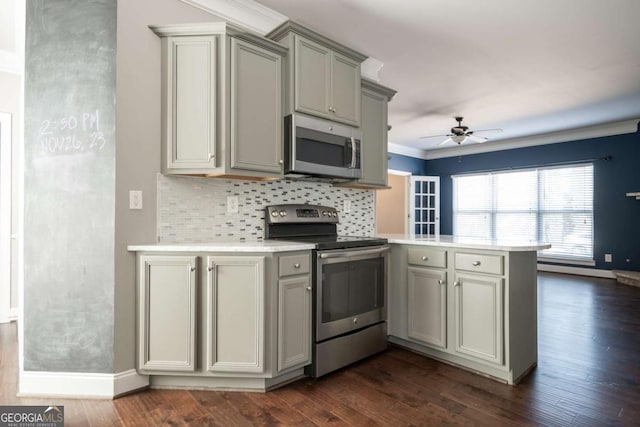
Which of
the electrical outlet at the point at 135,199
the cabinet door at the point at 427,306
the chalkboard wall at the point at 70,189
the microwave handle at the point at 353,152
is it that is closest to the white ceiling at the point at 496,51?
the microwave handle at the point at 353,152

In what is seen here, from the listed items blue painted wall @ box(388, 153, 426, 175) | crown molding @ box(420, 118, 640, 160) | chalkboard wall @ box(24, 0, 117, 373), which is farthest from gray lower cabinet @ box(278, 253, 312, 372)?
crown molding @ box(420, 118, 640, 160)

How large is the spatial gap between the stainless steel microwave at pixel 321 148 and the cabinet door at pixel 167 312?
988 millimetres

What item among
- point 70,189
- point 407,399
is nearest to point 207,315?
point 70,189

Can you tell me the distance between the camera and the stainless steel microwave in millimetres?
2559

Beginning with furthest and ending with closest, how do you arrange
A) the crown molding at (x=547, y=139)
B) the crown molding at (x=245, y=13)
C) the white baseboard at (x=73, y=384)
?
the crown molding at (x=547, y=139) < the crown molding at (x=245, y=13) < the white baseboard at (x=73, y=384)

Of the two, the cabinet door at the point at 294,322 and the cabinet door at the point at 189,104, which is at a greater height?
the cabinet door at the point at 189,104

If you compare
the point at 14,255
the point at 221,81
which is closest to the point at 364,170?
the point at 221,81

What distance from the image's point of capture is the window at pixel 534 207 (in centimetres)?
650

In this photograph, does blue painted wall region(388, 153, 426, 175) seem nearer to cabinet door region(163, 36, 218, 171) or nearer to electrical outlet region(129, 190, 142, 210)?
cabinet door region(163, 36, 218, 171)

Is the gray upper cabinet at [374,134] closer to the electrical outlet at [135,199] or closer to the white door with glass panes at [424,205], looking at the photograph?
the electrical outlet at [135,199]

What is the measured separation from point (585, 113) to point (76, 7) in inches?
250

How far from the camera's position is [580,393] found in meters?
2.18

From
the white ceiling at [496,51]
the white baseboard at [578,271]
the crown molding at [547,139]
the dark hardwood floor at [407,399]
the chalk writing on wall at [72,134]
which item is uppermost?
the white ceiling at [496,51]

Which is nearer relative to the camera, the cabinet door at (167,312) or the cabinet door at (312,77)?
the cabinet door at (167,312)
